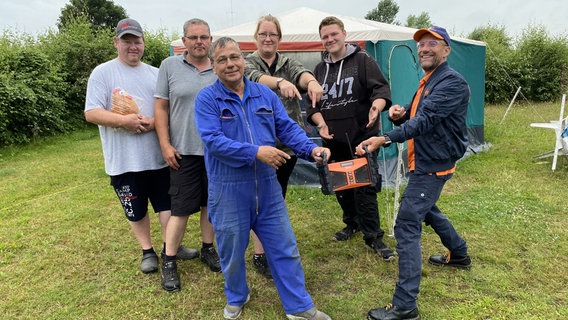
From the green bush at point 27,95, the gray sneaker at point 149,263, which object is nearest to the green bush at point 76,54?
the green bush at point 27,95

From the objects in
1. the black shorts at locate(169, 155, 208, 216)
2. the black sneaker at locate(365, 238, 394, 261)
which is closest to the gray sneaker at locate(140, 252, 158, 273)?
the black shorts at locate(169, 155, 208, 216)

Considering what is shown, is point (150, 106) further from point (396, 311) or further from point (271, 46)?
point (396, 311)

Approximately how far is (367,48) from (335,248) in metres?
2.98

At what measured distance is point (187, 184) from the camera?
2.88m

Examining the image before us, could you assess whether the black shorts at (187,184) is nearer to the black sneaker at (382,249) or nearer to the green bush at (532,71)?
the black sneaker at (382,249)

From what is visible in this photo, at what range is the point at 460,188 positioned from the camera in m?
5.22

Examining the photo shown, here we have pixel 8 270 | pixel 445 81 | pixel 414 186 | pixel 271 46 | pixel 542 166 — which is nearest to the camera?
pixel 445 81

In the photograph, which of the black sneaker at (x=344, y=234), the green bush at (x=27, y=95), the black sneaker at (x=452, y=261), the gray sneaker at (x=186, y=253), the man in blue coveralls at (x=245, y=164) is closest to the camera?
the man in blue coveralls at (x=245, y=164)

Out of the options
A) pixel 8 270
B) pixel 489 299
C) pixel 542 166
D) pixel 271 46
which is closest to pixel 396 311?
pixel 489 299

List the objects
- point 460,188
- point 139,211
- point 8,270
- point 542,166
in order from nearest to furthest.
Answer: point 139,211, point 8,270, point 460,188, point 542,166

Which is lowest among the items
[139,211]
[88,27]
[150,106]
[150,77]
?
[139,211]

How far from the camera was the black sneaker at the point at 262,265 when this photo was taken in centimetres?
312

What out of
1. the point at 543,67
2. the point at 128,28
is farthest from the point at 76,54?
the point at 543,67

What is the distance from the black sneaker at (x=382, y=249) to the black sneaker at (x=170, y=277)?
161 cm
